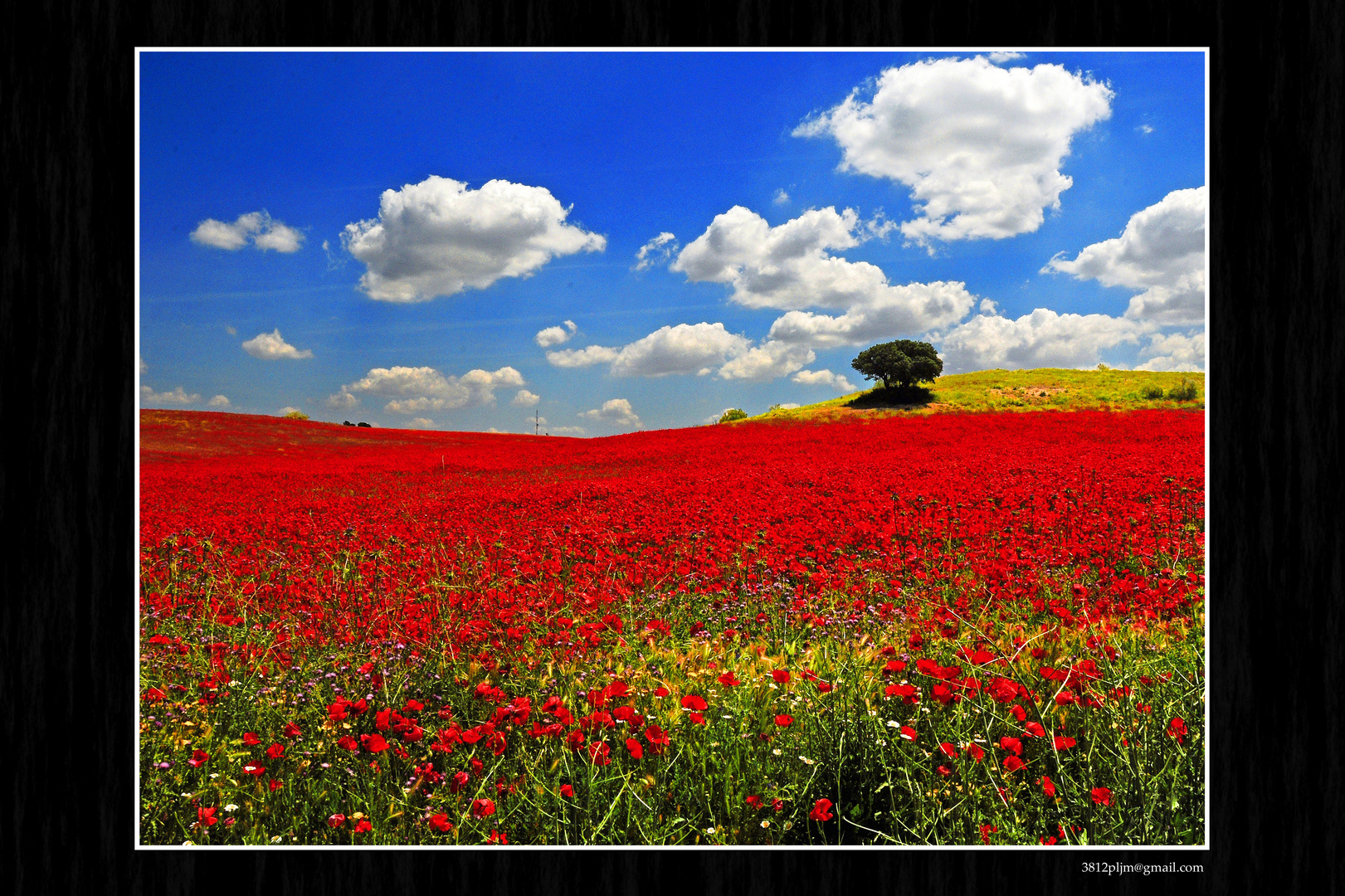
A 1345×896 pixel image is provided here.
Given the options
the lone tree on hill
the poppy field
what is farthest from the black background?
the lone tree on hill

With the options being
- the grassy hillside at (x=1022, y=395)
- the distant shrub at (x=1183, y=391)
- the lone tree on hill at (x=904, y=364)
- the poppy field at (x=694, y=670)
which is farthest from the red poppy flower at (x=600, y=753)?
the lone tree on hill at (x=904, y=364)

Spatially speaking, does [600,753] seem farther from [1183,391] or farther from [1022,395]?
[1022,395]

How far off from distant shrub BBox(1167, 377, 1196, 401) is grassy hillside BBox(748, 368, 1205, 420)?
62 millimetres

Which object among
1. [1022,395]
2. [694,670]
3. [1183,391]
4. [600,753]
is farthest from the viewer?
[1022,395]

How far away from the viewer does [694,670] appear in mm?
2916

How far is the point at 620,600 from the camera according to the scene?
3906 mm

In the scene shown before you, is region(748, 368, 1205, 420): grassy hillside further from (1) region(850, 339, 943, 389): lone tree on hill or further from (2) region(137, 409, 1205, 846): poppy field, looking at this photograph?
(2) region(137, 409, 1205, 846): poppy field

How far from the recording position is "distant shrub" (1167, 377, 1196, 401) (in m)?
15.4

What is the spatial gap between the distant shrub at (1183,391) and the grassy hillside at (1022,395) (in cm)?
6

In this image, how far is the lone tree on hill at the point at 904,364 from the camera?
79.0ft
